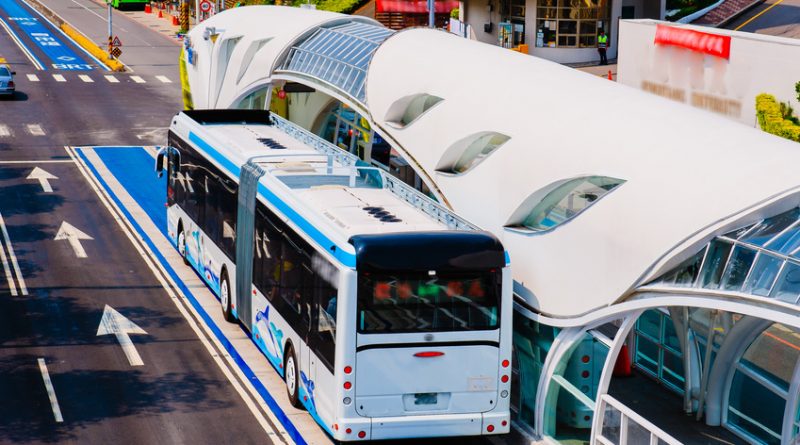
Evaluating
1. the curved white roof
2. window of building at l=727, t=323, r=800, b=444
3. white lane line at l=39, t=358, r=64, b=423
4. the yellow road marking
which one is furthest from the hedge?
the yellow road marking

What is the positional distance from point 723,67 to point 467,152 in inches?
722

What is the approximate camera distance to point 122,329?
2378cm

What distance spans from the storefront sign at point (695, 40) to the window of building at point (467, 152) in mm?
17548

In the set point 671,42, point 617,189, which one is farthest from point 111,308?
point 671,42

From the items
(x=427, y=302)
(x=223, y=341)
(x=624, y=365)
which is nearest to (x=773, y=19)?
(x=624, y=365)

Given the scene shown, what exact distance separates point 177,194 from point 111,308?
454cm

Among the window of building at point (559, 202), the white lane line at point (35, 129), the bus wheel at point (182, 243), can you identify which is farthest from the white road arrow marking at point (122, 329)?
the white lane line at point (35, 129)

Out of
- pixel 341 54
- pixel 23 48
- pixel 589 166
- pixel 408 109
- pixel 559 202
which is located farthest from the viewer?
pixel 23 48

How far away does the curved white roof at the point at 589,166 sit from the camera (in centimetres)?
1507

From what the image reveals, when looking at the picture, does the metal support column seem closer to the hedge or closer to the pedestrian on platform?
the hedge

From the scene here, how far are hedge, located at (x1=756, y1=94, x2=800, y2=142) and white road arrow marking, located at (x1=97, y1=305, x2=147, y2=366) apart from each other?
694 inches

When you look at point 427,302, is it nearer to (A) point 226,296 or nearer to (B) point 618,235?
(B) point 618,235

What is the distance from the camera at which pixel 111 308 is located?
2508cm

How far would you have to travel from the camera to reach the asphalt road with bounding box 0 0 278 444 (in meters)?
18.9
